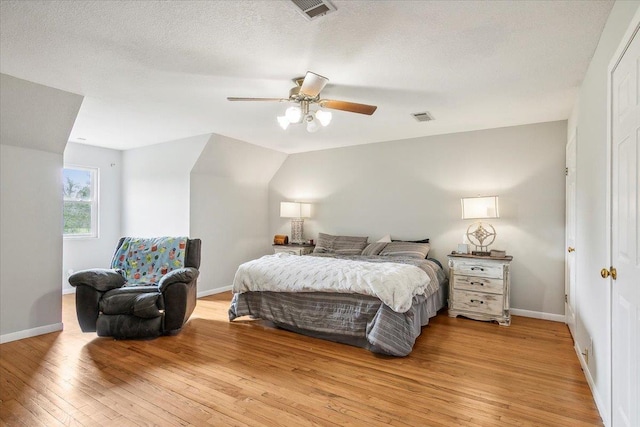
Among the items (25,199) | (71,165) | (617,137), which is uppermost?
(71,165)

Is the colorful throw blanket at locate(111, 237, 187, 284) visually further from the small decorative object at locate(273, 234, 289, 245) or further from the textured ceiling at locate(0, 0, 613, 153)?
the small decorative object at locate(273, 234, 289, 245)

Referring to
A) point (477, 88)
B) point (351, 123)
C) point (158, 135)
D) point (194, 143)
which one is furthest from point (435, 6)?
point (158, 135)

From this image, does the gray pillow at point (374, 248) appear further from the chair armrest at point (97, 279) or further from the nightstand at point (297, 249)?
the chair armrest at point (97, 279)

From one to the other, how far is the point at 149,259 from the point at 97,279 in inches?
26.0

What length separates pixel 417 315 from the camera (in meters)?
3.29

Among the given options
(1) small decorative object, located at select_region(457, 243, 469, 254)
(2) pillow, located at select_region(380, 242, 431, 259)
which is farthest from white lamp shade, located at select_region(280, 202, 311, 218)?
(1) small decorative object, located at select_region(457, 243, 469, 254)

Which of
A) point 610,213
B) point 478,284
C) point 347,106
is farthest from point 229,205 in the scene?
point 610,213

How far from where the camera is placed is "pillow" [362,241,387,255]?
4.73m

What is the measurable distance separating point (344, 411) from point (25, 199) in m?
3.71

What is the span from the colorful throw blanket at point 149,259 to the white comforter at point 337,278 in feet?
2.57

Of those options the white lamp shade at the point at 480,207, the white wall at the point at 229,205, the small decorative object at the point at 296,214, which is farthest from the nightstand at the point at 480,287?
the white wall at the point at 229,205

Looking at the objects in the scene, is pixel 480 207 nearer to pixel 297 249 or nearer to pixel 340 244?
pixel 340 244

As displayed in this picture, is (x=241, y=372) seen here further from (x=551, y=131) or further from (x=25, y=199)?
(x=551, y=131)

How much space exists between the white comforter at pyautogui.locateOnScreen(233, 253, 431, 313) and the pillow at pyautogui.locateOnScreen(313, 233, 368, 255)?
3.37 feet
